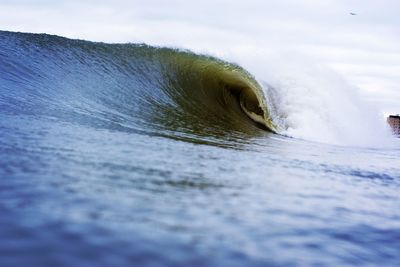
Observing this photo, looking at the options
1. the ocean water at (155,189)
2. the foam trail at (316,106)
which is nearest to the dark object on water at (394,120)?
the foam trail at (316,106)

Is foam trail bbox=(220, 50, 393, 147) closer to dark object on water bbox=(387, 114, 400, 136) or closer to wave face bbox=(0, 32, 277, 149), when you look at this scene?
wave face bbox=(0, 32, 277, 149)

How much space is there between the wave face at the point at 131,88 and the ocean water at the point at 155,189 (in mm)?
67

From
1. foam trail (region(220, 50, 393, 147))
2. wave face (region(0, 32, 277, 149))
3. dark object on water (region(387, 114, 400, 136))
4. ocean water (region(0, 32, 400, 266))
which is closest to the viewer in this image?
ocean water (region(0, 32, 400, 266))

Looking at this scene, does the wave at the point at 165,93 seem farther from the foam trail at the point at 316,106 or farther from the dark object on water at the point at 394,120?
the dark object on water at the point at 394,120

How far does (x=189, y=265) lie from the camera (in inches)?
97.9

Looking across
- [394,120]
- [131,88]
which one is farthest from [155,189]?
[394,120]

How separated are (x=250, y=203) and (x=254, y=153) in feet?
11.8

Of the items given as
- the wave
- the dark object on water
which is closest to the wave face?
the wave

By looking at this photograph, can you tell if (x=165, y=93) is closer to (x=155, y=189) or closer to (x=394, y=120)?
(x=155, y=189)

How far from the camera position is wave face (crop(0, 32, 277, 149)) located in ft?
29.5

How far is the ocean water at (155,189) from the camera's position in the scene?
2.70 metres

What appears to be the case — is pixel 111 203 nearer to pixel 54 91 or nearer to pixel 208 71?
pixel 54 91

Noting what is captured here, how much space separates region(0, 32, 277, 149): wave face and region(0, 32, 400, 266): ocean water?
7cm

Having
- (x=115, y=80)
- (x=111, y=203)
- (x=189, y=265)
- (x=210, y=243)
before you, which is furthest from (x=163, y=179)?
(x=115, y=80)
